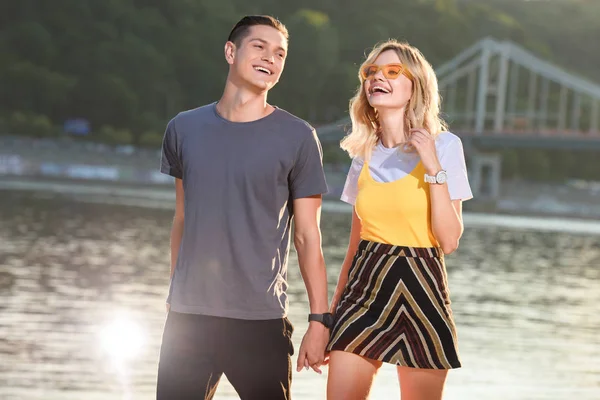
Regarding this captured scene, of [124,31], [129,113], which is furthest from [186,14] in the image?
[129,113]

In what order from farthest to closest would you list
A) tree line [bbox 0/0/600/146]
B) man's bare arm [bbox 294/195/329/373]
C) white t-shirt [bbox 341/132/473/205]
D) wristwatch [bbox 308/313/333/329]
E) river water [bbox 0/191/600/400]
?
tree line [bbox 0/0/600/146] < river water [bbox 0/191/600/400] < white t-shirt [bbox 341/132/473/205] < wristwatch [bbox 308/313/333/329] < man's bare arm [bbox 294/195/329/373]

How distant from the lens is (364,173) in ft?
13.8

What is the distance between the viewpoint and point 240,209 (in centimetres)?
377

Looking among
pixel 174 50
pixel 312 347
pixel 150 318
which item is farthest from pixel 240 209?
pixel 174 50

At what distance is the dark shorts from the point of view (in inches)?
150

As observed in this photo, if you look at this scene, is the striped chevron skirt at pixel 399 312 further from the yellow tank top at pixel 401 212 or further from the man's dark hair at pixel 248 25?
the man's dark hair at pixel 248 25

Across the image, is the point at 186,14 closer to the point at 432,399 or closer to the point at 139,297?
the point at 139,297

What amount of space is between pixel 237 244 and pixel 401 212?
0.56 m

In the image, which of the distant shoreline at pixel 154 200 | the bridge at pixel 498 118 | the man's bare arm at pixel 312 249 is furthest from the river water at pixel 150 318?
the bridge at pixel 498 118

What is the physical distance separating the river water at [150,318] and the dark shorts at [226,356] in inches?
130

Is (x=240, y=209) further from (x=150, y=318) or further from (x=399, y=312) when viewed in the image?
(x=150, y=318)

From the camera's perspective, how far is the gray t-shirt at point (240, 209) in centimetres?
376

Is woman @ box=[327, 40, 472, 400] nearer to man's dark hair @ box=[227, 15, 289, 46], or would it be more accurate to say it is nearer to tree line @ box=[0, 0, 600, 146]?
man's dark hair @ box=[227, 15, 289, 46]

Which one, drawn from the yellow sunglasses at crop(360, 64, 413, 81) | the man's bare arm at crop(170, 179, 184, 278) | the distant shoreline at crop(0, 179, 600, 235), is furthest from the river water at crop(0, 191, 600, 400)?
the distant shoreline at crop(0, 179, 600, 235)
